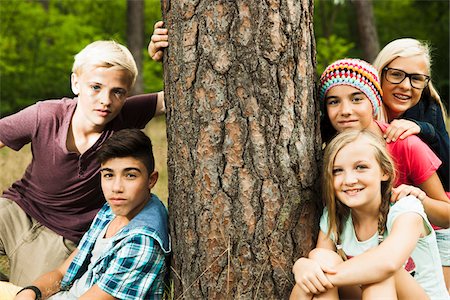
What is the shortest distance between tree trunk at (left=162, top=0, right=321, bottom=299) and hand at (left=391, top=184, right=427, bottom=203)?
1.33ft

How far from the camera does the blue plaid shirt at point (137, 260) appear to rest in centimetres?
327

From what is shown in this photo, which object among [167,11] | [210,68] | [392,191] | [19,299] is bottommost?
[19,299]

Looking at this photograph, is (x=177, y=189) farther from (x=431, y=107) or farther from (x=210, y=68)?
(x=431, y=107)

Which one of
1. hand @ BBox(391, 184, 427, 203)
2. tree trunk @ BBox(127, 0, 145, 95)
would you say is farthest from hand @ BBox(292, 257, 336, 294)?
tree trunk @ BBox(127, 0, 145, 95)

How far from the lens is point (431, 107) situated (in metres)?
3.99

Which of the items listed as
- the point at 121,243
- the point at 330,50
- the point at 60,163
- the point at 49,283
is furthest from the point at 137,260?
the point at 330,50

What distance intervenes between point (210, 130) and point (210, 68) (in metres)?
0.30

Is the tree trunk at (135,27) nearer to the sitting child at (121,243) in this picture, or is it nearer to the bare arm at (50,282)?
the bare arm at (50,282)

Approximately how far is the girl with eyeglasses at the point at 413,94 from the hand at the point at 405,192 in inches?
20.1

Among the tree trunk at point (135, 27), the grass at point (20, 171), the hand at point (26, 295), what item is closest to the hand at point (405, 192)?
the hand at point (26, 295)

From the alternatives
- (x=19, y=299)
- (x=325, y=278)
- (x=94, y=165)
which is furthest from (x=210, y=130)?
(x=19, y=299)

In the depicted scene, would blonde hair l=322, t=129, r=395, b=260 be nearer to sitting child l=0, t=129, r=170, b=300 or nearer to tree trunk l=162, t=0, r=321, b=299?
tree trunk l=162, t=0, r=321, b=299

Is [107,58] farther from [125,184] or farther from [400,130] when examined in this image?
[400,130]

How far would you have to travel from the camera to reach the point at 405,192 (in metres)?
3.25
